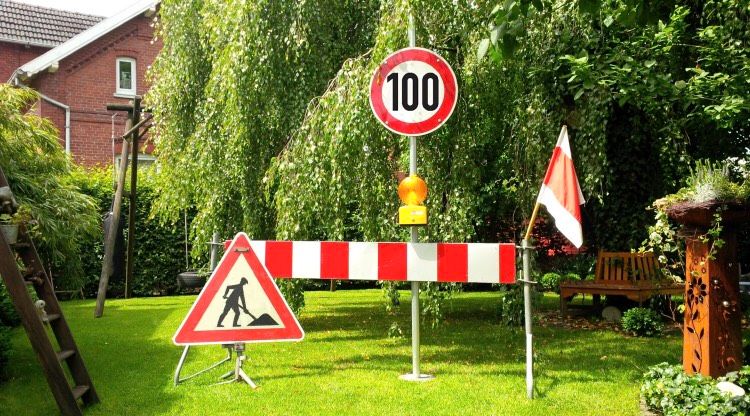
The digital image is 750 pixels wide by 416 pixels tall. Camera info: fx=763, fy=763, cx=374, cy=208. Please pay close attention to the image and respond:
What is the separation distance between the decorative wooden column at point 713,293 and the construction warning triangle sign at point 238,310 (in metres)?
2.87

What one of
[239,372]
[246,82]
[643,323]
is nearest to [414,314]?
[239,372]

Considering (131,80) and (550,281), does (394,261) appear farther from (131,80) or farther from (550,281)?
(131,80)

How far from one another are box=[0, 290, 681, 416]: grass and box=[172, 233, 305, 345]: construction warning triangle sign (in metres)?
0.56

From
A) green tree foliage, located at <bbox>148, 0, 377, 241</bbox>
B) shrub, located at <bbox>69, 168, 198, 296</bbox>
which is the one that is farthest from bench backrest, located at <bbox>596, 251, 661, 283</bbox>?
shrub, located at <bbox>69, 168, 198, 296</bbox>

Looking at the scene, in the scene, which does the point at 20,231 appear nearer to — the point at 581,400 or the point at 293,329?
the point at 293,329

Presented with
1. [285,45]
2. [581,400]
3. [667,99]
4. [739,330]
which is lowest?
[581,400]

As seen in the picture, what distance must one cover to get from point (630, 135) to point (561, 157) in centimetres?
698

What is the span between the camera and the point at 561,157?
5.73 m

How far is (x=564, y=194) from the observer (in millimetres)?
5648

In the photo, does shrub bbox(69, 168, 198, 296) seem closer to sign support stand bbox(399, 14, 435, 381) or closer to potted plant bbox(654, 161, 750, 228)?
sign support stand bbox(399, 14, 435, 381)

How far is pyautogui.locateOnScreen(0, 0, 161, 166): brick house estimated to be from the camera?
22047mm

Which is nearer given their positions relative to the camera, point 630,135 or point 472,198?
point 472,198

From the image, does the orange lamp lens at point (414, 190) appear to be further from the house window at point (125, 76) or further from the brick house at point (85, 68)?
the house window at point (125, 76)

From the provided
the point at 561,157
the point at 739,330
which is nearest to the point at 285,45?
the point at 561,157
